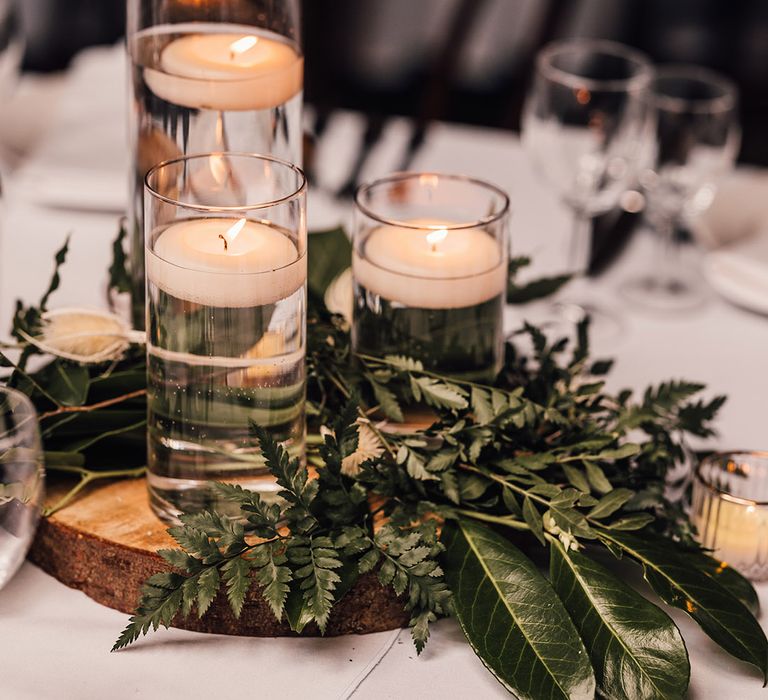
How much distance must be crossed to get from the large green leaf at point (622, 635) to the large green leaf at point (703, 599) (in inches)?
0.9

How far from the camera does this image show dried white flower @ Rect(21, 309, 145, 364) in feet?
2.37

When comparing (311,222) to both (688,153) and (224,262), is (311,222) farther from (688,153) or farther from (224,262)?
(224,262)

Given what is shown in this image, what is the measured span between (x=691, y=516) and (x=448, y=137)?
2.47ft

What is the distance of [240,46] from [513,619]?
41cm

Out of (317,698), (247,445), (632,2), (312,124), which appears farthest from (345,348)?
(632,2)

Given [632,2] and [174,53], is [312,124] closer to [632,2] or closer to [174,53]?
[174,53]

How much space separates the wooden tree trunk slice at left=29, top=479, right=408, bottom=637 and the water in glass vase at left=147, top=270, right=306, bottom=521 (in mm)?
30

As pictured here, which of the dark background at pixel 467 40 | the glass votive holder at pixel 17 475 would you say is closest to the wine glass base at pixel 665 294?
the glass votive holder at pixel 17 475

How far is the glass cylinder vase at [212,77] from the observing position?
2.38 ft

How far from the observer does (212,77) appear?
72 centimetres

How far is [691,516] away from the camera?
76 centimetres


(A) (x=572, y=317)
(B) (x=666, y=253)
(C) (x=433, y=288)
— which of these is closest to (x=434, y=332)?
(C) (x=433, y=288)

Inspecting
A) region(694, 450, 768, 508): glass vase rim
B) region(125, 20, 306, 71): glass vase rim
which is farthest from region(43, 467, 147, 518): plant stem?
region(694, 450, 768, 508): glass vase rim

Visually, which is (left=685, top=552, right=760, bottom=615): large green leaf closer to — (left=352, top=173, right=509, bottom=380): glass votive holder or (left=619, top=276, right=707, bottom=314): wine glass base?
(left=352, top=173, right=509, bottom=380): glass votive holder
